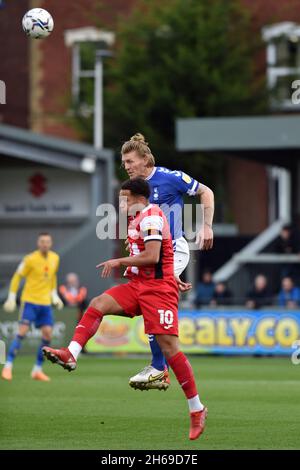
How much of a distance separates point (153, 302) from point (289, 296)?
1644 centimetres

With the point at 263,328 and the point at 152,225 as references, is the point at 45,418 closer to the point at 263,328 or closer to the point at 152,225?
the point at 152,225

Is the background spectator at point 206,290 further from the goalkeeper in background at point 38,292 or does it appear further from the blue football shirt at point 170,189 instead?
the blue football shirt at point 170,189

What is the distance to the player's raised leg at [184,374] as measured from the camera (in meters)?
11.0

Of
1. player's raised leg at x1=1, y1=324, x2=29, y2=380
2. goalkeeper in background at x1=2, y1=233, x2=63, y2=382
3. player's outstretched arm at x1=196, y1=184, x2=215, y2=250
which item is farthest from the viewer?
goalkeeper in background at x1=2, y1=233, x2=63, y2=382

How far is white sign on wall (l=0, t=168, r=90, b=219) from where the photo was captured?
33875 mm

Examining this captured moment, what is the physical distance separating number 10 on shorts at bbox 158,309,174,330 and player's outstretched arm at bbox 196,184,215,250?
3.37 ft

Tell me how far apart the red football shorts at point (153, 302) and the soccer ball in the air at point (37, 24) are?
2.82m

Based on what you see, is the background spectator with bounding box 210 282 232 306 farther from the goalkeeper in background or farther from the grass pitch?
the goalkeeper in background

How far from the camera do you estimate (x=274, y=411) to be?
1380 cm

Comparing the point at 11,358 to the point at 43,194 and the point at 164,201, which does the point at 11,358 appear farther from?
the point at 43,194

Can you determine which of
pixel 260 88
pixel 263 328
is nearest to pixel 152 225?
pixel 263 328

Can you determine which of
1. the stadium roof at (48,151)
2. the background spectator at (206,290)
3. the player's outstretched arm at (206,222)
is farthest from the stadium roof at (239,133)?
the player's outstretched arm at (206,222)

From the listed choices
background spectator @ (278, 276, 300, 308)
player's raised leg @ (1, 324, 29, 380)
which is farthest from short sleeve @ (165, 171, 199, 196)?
background spectator @ (278, 276, 300, 308)
